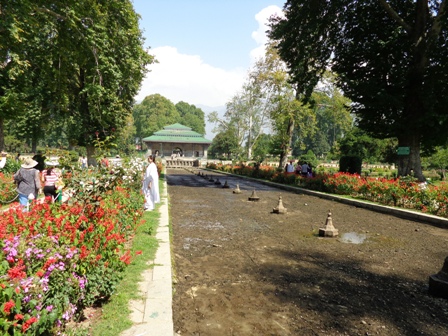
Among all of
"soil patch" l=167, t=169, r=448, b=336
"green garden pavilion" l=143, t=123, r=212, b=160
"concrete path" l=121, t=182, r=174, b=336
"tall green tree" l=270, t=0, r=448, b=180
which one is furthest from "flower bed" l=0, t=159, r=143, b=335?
"green garden pavilion" l=143, t=123, r=212, b=160

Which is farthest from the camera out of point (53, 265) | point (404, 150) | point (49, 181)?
point (404, 150)

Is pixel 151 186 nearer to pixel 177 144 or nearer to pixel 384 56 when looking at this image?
pixel 384 56

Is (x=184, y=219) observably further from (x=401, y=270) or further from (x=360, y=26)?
(x=360, y=26)

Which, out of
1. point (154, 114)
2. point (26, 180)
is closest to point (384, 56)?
point (26, 180)

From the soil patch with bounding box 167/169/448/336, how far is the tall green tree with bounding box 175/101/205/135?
8601 cm

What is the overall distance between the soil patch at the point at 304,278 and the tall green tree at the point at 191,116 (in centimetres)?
8601

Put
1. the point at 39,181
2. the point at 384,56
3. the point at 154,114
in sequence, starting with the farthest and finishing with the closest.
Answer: the point at 154,114
the point at 384,56
the point at 39,181

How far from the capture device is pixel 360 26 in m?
16.4

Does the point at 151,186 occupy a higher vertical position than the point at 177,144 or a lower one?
lower

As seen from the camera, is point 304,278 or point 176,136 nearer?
point 304,278

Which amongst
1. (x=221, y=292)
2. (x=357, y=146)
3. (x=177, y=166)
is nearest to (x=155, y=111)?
(x=177, y=166)

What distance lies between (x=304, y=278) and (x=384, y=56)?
48.0 feet

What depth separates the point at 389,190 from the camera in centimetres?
1172

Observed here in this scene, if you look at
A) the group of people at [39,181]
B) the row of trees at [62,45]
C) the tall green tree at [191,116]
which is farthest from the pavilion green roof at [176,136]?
the group of people at [39,181]
